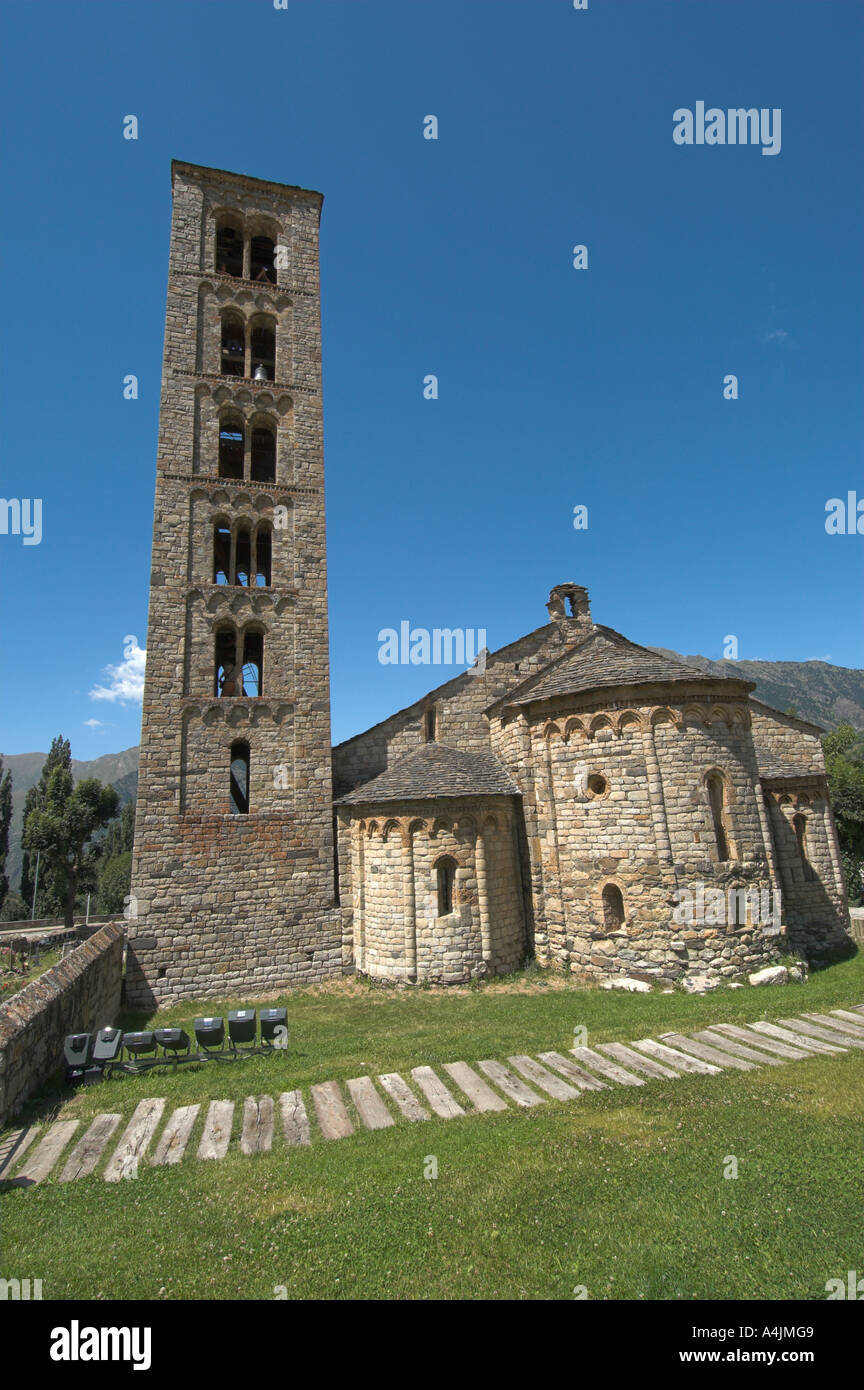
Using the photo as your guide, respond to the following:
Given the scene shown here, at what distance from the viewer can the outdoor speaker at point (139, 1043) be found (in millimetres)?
9477

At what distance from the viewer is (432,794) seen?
626 inches

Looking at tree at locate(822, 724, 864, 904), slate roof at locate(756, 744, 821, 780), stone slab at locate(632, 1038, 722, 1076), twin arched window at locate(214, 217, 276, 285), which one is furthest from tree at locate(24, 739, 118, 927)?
tree at locate(822, 724, 864, 904)

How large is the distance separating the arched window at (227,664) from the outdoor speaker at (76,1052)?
10285 millimetres

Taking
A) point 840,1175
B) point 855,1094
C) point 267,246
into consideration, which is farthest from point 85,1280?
point 267,246

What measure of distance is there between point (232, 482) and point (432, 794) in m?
11.5

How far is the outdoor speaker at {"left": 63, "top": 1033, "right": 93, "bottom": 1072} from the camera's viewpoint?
8.98m

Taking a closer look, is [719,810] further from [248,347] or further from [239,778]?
[248,347]

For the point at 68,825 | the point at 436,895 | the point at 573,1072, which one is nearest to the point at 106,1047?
the point at 573,1072

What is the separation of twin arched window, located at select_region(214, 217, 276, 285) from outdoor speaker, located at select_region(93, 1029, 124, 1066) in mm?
22651

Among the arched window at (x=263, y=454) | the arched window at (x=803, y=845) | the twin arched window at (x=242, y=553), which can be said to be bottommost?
the arched window at (x=803, y=845)

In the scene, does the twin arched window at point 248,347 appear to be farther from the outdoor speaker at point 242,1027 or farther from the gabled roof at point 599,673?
the outdoor speaker at point 242,1027

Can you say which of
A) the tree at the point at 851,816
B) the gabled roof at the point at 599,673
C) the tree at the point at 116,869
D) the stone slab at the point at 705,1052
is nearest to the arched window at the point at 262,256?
the gabled roof at the point at 599,673

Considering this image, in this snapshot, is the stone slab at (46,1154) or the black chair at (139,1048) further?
the black chair at (139,1048)

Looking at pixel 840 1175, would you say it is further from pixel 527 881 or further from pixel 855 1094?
pixel 527 881
